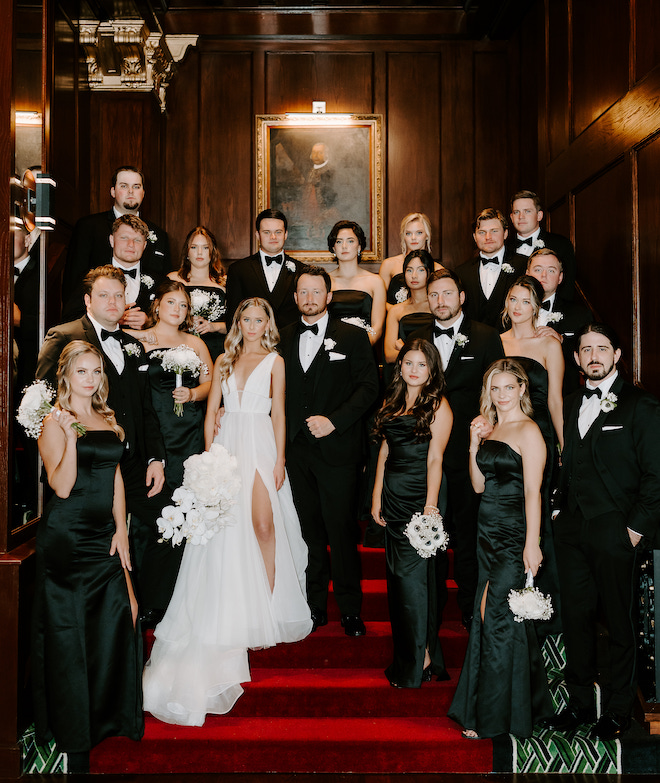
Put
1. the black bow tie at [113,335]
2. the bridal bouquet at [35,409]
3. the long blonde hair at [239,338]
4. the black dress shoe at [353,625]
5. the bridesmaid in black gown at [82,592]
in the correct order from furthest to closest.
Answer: the long blonde hair at [239,338] → the black dress shoe at [353,625] → the black bow tie at [113,335] → the bridesmaid in black gown at [82,592] → the bridal bouquet at [35,409]

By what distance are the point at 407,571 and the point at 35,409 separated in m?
2.14

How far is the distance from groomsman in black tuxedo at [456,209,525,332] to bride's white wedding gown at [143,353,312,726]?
5.93 feet

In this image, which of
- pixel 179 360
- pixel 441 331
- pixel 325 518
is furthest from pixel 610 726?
pixel 179 360

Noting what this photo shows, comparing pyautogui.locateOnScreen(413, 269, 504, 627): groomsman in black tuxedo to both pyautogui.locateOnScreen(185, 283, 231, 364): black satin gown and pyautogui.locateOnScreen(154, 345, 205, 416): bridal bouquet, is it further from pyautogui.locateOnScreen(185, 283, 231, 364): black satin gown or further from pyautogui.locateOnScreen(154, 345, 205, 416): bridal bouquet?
pyautogui.locateOnScreen(185, 283, 231, 364): black satin gown

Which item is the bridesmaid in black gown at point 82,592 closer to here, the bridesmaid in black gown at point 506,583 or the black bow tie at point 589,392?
the bridesmaid in black gown at point 506,583

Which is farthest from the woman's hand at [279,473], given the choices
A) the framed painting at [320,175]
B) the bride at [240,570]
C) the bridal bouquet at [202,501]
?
the framed painting at [320,175]

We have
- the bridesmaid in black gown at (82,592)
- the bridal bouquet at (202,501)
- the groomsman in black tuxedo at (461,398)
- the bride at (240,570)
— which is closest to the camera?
the bridesmaid in black gown at (82,592)

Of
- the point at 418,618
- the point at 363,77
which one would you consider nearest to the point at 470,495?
the point at 418,618

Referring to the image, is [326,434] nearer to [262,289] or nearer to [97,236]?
[262,289]

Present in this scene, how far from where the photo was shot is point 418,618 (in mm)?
3957

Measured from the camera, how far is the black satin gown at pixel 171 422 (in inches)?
180

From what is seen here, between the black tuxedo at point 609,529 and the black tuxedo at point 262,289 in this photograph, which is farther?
the black tuxedo at point 262,289

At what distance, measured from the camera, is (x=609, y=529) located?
3.80m

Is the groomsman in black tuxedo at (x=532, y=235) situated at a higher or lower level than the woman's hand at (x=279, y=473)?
higher
